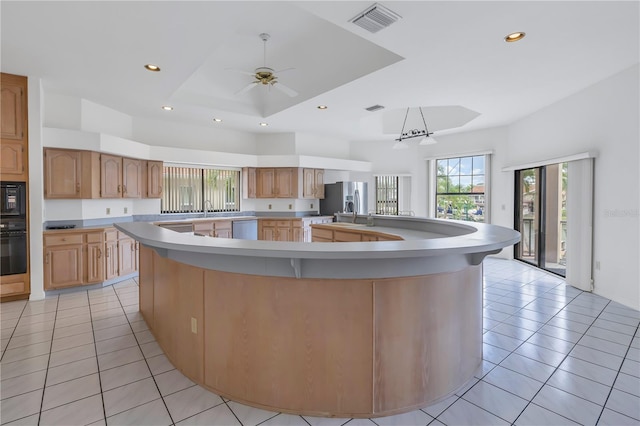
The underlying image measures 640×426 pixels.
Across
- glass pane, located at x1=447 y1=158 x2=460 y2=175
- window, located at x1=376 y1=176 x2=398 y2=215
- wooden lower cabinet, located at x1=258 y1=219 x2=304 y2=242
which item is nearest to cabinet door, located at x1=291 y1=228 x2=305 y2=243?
wooden lower cabinet, located at x1=258 y1=219 x2=304 y2=242

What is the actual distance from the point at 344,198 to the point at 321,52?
3.78 m

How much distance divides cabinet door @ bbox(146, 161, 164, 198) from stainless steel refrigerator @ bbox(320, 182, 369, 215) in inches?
144

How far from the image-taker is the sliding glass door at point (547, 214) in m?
5.70

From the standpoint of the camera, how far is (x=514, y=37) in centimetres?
295

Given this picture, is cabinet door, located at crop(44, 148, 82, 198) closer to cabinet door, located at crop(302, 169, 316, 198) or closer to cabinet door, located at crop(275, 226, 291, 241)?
cabinet door, located at crop(275, 226, 291, 241)

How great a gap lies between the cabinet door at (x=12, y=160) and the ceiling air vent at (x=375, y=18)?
173 inches

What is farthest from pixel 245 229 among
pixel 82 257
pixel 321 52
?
pixel 321 52

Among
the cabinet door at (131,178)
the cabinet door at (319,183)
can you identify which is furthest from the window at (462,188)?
the cabinet door at (131,178)

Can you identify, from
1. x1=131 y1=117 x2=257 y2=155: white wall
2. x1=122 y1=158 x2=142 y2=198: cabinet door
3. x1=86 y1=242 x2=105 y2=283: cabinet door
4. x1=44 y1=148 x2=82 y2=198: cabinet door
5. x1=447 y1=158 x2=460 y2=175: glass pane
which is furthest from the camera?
x1=447 y1=158 x2=460 y2=175: glass pane

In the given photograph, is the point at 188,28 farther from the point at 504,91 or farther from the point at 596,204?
the point at 596,204

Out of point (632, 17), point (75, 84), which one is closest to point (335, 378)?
point (632, 17)

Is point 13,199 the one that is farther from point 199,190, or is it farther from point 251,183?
point 251,183

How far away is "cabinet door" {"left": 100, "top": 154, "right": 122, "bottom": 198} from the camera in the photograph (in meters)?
4.90

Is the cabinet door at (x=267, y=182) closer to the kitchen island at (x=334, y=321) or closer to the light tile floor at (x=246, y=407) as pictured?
the light tile floor at (x=246, y=407)
